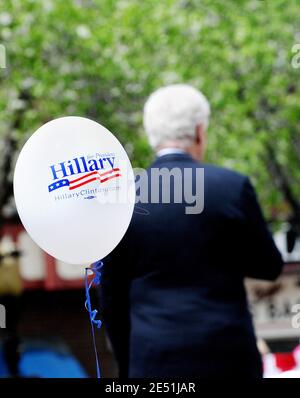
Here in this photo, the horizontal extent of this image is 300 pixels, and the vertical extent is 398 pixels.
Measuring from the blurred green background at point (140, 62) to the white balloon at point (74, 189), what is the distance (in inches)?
203

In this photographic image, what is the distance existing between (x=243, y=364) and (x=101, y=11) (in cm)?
614

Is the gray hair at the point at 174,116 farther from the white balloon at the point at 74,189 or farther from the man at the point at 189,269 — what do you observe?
the white balloon at the point at 74,189

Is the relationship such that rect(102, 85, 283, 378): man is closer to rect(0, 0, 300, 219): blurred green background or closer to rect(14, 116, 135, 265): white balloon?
rect(14, 116, 135, 265): white balloon

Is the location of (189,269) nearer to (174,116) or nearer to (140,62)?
(174,116)

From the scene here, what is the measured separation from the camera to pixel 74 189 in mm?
2240

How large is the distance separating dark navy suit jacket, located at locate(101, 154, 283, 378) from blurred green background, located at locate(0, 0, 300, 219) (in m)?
5.09

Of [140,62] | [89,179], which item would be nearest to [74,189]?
[89,179]

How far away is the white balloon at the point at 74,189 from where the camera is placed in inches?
88.5

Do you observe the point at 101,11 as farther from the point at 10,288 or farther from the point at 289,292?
the point at 289,292

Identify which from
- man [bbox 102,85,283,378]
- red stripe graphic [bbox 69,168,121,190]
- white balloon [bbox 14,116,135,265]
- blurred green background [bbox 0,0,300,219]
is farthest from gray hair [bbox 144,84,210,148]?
blurred green background [bbox 0,0,300,219]

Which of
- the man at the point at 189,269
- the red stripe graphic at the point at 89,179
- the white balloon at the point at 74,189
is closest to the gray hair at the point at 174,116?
the man at the point at 189,269

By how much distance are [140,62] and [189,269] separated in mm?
5668

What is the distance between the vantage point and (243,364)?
7.82 feet

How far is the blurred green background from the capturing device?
25.4ft
